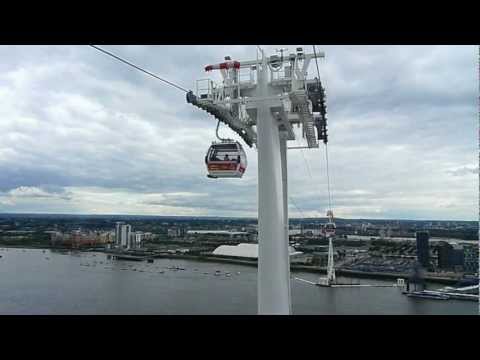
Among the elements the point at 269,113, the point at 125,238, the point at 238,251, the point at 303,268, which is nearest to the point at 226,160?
the point at 269,113

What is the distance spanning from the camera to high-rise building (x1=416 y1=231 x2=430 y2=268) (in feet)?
70.9

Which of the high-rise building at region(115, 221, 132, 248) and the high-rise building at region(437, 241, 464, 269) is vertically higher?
the high-rise building at region(115, 221, 132, 248)

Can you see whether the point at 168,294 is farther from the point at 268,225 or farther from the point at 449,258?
the point at 449,258

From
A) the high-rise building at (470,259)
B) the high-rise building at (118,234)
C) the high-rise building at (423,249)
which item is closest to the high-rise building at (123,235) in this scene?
the high-rise building at (118,234)

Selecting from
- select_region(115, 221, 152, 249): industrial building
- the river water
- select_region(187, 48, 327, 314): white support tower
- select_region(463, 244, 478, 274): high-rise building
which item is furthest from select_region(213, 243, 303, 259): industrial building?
select_region(187, 48, 327, 314): white support tower

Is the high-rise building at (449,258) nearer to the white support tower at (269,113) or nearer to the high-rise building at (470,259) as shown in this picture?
the high-rise building at (470,259)

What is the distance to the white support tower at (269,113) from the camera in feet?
9.97

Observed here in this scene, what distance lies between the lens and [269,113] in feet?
10.3

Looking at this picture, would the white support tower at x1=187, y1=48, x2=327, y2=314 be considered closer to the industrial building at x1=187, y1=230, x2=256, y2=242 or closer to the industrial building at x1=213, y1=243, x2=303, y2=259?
the industrial building at x1=213, y1=243, x2=303, y2=259

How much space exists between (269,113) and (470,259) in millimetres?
22455

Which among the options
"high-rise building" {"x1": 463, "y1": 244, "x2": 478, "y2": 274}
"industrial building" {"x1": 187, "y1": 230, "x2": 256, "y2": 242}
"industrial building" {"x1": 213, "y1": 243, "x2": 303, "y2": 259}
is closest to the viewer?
"high-rise building" {"x1": 463, "y1": 244, "x2": 478, "y2": 274}

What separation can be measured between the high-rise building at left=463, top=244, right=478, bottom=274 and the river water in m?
2.67
